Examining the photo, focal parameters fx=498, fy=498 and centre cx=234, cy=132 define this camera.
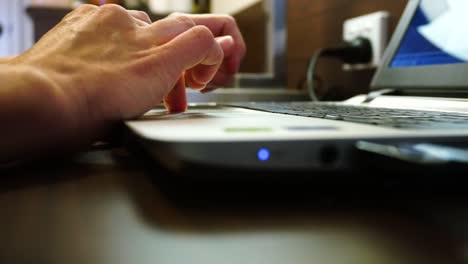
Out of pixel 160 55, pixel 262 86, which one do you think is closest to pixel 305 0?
pixel 262 86

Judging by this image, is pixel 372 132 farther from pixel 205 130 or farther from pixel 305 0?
pixel 305 0

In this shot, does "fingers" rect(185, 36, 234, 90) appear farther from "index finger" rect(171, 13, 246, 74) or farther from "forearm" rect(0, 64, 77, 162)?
"forearm" rect(0, 64, 77, 162)

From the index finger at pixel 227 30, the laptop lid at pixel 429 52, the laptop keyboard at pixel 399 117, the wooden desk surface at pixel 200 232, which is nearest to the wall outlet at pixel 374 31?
the laptop lid at pixel 429 52

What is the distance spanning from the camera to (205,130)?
274 mm

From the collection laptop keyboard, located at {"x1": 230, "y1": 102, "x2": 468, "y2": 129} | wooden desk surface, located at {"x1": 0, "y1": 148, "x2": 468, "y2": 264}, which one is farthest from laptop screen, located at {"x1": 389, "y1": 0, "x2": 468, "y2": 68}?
wooden desk surface, located at {"x1": 0, "y1": 148, "x2": 468, "y2": 264}

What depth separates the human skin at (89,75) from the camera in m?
0.34

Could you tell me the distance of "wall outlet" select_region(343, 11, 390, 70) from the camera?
959 mm

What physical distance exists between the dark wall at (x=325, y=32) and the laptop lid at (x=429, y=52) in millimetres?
170

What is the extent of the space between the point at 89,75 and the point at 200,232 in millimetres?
214

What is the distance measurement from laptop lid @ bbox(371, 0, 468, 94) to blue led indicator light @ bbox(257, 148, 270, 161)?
0.46 m

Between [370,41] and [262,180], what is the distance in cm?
82

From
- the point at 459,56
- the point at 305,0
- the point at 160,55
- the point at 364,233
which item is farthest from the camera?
the point at 305,0

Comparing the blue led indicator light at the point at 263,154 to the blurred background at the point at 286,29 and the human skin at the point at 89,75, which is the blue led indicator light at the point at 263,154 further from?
the blurred background at the point at 286,29

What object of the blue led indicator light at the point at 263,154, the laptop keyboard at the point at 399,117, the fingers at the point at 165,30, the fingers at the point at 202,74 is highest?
the fingers at the point at 165,30
